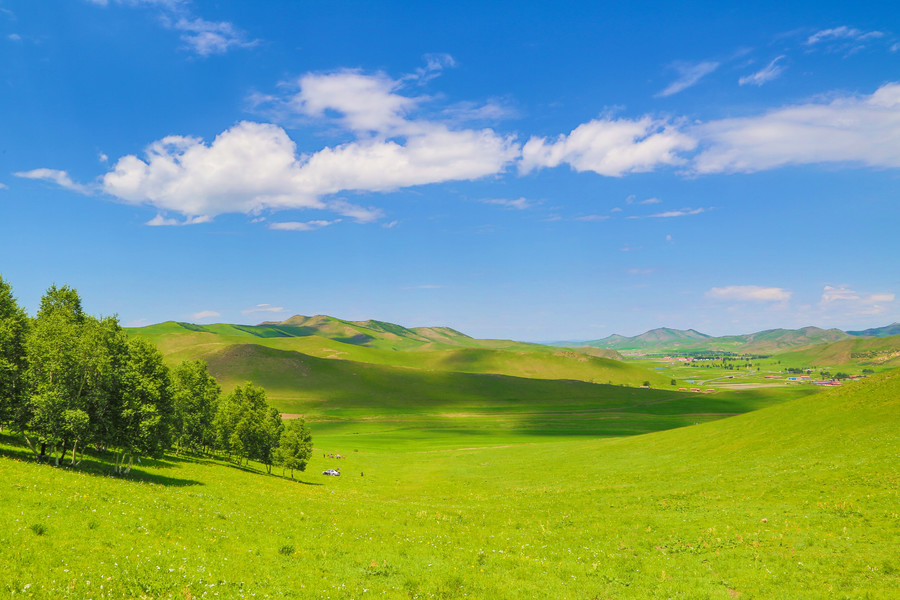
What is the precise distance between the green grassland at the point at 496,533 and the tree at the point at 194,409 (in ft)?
40.0

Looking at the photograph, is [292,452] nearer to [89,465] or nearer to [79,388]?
[89,465]

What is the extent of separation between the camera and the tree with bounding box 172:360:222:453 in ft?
213

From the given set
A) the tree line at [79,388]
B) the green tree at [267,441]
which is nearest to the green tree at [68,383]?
the tree line at [79,388]

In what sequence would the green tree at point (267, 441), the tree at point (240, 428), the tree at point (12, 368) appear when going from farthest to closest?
the green tree at point (267, 441) < the tree at point (240, 428) < the tree at point (12, 368)

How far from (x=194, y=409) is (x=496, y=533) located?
56222mm

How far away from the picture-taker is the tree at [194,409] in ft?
213

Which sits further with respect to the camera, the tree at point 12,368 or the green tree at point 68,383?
the tree at point 12,368

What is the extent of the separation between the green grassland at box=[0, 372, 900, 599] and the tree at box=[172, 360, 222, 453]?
1219 centimetres

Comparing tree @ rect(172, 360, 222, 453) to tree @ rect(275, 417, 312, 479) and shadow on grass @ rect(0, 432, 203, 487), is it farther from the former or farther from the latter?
shadow on grass @ rect(0, 432, 203, 487)

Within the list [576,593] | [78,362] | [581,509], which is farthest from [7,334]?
[581,509]

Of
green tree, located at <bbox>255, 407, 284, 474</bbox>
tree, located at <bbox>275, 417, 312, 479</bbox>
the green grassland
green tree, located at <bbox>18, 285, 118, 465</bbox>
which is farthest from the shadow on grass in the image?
green tree, located at <bbox>255, 407, 284, 474</bbox>

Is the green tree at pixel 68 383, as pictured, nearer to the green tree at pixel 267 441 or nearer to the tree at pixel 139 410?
the tree at pixel 139 410

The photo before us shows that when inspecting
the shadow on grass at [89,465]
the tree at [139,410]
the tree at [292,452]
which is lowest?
the tree at [292,452]

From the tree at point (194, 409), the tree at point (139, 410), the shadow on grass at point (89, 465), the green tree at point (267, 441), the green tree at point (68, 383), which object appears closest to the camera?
the green tree at point (68, 383)
